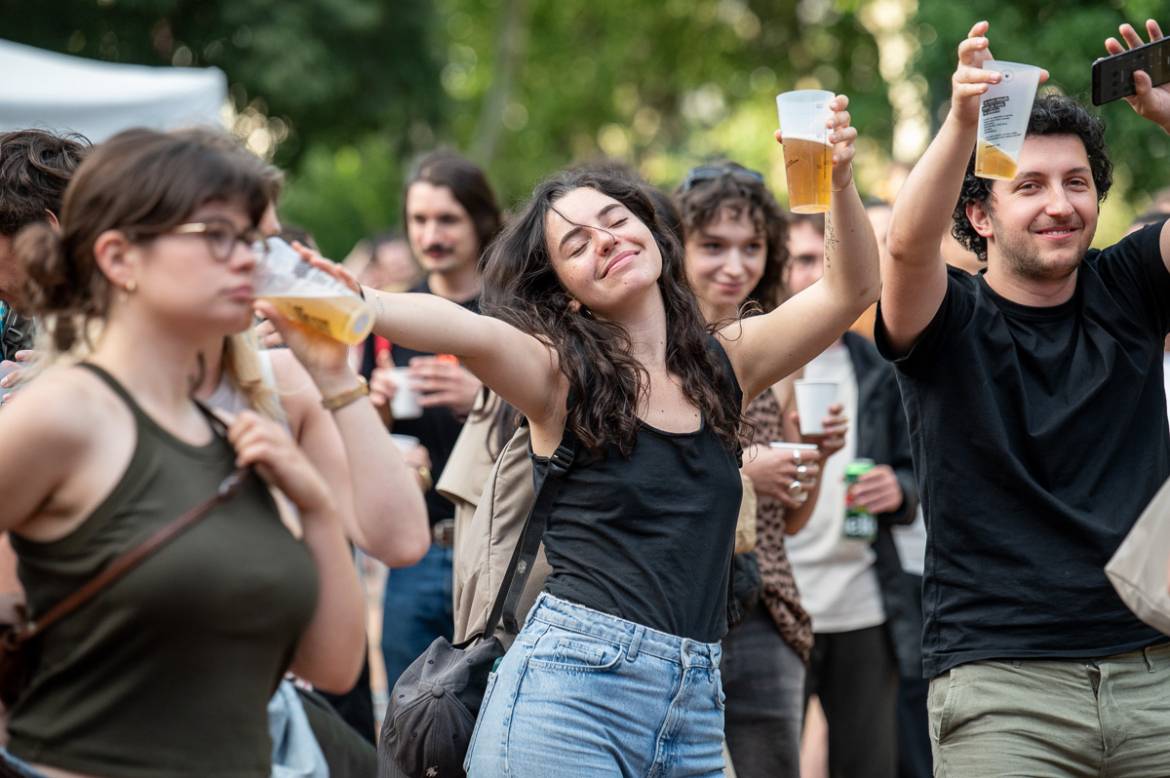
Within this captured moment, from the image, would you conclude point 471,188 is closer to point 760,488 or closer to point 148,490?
point 760,488

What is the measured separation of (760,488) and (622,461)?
4.25ft

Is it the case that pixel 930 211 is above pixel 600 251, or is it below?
above

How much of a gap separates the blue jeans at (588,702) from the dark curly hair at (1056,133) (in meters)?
1.48

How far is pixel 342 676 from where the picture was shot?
270cm

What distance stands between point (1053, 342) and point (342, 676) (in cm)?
201

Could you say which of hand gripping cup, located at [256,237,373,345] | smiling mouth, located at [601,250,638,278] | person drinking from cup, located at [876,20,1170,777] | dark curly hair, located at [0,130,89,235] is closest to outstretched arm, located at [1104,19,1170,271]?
person drinking from cup, located at [876,20,1170,777]

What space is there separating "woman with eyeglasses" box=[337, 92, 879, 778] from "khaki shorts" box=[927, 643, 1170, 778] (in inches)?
24.9

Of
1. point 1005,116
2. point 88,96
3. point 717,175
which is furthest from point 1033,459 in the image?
point 88,96

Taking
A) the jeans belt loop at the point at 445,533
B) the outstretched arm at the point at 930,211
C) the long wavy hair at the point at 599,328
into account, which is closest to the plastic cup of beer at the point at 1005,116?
the outstretched arm at the point at 930,211

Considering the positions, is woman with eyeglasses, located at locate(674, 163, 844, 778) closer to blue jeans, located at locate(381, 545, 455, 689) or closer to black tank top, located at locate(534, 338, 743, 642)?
black tank top, located at locate(534, 338, 743, 642)

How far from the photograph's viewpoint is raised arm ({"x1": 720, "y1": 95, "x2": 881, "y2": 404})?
3461mm

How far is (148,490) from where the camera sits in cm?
242

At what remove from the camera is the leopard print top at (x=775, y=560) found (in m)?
4.69

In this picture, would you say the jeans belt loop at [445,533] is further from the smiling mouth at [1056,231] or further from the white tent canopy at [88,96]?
the white tent canopy at [88,96]
